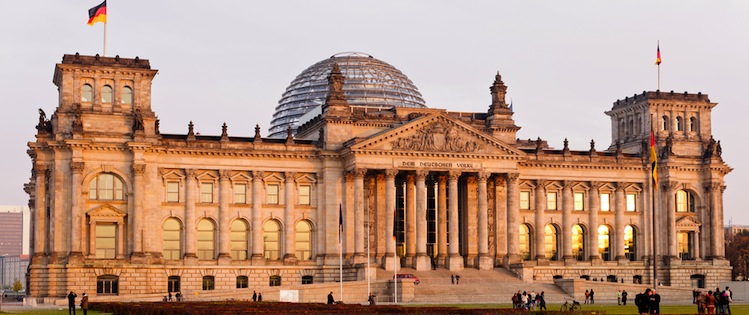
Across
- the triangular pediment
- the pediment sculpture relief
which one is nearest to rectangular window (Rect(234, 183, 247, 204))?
the triangular pediment

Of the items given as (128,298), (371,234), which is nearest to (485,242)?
(371,234)

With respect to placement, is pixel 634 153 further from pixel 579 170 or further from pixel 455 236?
pixel 455 236

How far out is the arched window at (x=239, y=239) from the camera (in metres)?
102

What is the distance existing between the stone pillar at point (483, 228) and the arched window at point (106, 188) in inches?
1229

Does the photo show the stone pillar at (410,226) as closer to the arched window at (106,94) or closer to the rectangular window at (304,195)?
the rectangular window at (304,195)

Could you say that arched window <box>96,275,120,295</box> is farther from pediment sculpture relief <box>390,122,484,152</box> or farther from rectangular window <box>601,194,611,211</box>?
rectangular window <box>601,194,611,211</box>

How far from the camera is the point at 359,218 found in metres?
103

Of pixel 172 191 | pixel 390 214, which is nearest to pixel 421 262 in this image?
pixel 390 214

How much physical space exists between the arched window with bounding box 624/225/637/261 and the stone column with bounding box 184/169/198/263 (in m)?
42.9

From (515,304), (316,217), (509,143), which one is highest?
(509,143)

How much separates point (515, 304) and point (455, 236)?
78.6ft

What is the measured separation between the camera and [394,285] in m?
91.2

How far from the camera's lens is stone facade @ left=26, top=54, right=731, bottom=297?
316 ft

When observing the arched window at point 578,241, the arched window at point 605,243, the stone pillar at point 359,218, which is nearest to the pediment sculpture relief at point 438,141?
the stone pillar at point 359,218
